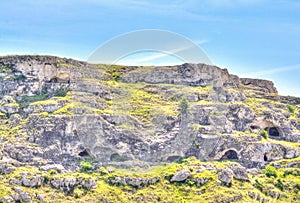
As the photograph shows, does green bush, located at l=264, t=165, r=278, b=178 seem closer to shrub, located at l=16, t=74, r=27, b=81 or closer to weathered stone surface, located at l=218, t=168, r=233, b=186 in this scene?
weathered stone surface, located at l=218, t=168, r=233, b=186

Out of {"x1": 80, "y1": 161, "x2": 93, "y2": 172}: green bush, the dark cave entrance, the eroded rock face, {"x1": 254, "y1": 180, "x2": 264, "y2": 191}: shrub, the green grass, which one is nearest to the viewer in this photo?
the green grass

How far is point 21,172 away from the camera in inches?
2192

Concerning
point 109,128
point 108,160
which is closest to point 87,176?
point 108,160

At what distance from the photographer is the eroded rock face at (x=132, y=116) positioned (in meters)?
62.2

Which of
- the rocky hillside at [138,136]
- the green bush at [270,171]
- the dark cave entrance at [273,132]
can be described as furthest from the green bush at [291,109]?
the green bush at [270,171]

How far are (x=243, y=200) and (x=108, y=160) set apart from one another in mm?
15469

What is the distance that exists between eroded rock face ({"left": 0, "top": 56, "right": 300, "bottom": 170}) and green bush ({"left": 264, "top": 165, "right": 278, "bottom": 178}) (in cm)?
146

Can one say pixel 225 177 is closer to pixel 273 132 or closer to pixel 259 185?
pixel 259 185

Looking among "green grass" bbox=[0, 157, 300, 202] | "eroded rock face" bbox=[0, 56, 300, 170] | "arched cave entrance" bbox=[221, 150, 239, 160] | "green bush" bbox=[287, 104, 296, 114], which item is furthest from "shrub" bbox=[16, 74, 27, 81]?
"green bush" bbox=[287, 104, 296, 114]

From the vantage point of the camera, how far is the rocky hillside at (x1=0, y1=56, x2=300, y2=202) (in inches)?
2247

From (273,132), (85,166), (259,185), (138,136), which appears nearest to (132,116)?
(138,136)

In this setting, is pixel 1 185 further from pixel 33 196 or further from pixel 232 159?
pixel 232 159

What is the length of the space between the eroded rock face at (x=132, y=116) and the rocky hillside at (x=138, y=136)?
128 millimetres

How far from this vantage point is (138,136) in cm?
6444
